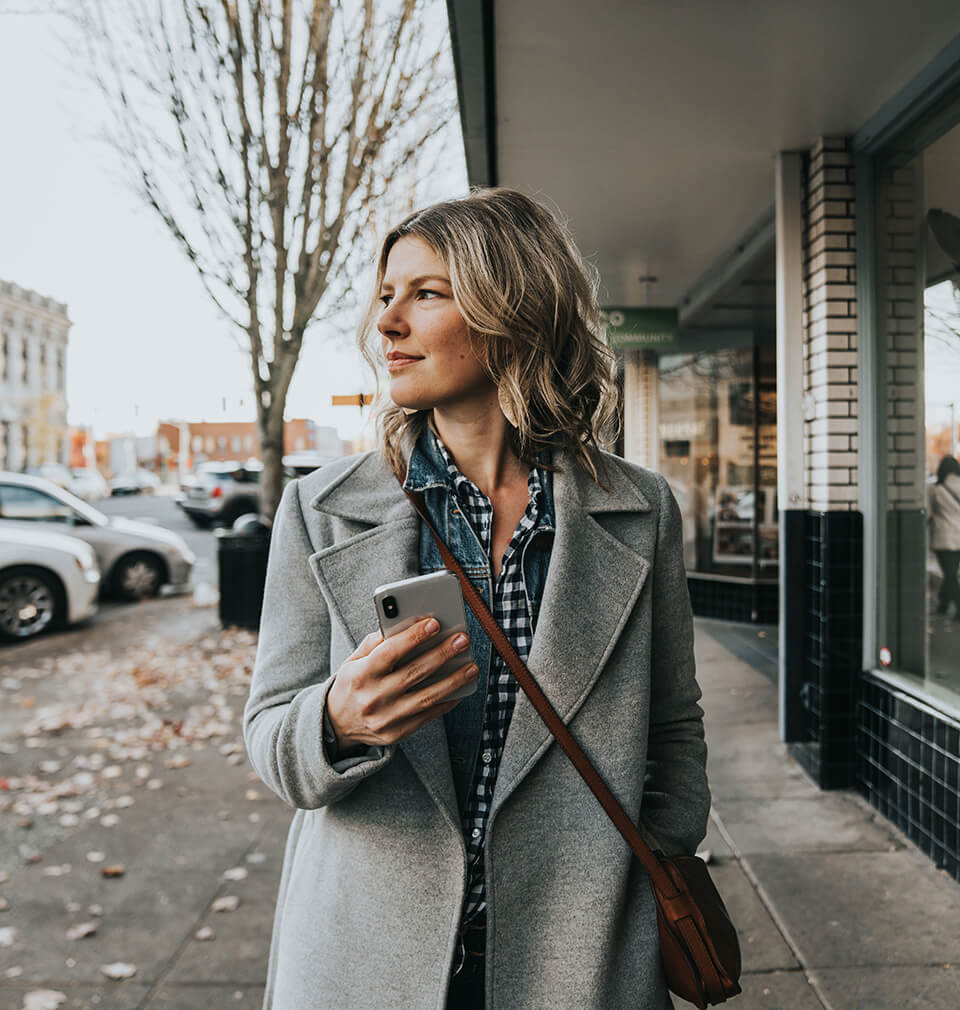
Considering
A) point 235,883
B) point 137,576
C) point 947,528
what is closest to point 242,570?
point 137,576

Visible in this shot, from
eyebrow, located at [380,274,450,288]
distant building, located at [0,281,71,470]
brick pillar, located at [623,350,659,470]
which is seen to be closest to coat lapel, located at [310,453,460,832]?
eyebrow, located at [380,274,450,288]

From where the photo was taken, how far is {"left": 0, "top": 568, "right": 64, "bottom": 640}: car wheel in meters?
9.64

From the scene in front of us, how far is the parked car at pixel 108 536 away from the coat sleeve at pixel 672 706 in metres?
11.0

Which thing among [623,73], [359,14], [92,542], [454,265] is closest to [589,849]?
[454,265]

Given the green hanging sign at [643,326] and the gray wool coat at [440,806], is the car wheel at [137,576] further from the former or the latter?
the gray wool coat at [440,806]

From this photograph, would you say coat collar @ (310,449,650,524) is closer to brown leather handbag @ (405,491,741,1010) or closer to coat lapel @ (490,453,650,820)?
coat lapel @ (490,453,650,820)

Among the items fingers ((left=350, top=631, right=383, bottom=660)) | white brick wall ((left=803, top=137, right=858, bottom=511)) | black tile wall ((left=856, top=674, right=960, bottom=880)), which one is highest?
white brick wall ((left=803, top=137, right=858, bottom=511))

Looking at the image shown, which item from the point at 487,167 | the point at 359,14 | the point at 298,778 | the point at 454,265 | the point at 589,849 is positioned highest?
the point at 359,14

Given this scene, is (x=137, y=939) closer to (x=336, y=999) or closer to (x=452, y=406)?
(x=336, y=999)

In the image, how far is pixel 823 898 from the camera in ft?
12.7

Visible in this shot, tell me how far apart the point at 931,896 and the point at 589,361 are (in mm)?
3284

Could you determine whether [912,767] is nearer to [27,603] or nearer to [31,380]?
[27,603]

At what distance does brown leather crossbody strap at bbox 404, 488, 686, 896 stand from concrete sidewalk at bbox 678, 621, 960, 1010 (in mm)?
2138

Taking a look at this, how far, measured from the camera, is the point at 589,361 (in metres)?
1.77
